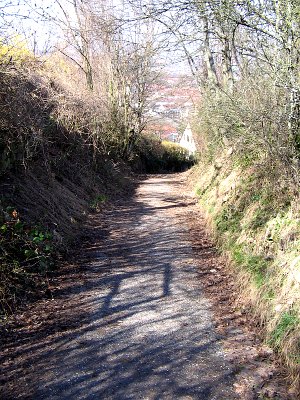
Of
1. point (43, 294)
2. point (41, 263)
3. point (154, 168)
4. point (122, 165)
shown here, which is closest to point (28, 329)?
point (43, 294)

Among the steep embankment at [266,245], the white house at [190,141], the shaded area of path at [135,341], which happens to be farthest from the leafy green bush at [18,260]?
the white house at [190,141]

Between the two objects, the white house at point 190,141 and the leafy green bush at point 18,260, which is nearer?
the leafy green bush at point 18,260

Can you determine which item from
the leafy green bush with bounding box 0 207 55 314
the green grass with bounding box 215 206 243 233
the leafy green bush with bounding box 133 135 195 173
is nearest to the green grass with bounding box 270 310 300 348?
the leafy green bush with bounding box 0 207 55 314

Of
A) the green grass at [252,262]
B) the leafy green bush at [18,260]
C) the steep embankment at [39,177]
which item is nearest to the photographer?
the leafy green bush at [18,260]

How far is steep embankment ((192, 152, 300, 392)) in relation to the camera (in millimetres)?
4715

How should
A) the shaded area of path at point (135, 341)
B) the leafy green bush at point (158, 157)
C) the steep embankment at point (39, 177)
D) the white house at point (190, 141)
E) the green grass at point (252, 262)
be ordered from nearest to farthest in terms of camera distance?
the shaded area of path at point (135, 341) → the green grass at point (252, 262) → the steep embankment at point (39, 177) → the white house at point (190, 141) → the leafy green bush at point (158, 157)

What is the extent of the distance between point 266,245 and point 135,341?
2.66m

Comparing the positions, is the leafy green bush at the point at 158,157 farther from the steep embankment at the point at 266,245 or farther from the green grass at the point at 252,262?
the green grass at the point at 252,262

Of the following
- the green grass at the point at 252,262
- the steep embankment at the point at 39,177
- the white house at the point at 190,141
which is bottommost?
the green grass at the point at 252,262

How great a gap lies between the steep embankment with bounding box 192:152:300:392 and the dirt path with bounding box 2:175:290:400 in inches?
23.4

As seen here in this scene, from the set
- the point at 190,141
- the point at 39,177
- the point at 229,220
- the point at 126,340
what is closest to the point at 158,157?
the point at 190,141

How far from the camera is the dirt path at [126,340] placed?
4086 millimetres

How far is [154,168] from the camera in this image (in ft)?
112

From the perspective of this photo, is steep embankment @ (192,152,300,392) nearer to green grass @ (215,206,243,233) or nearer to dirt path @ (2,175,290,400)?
green grass @ (215,206,243,233)
